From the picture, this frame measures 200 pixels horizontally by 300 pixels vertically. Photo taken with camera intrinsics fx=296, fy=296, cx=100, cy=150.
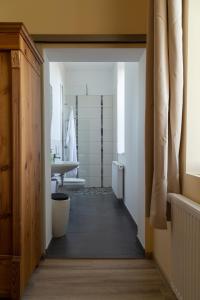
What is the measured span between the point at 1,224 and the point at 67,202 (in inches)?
58.2

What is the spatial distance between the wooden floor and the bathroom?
0.19m

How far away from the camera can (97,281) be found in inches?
96.9

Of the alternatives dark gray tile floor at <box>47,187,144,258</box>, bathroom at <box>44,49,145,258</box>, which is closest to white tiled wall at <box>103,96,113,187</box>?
bathroom at <box>44,49,145,258</box>

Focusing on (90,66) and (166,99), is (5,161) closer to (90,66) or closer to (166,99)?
(166,99)

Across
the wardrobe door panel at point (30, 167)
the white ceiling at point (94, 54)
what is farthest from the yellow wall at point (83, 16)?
the wardrobe door panel at point (30, 167)

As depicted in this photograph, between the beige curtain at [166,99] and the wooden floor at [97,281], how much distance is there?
0.66 metres

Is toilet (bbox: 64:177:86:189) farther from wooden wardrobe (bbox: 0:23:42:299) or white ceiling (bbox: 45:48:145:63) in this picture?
wooden wardrobe (bbox: 0:23:42:299)

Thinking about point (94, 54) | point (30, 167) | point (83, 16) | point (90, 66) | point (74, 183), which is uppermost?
point (90, 66)

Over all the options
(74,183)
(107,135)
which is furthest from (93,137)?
(74,183)

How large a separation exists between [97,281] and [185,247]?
1.01 metres

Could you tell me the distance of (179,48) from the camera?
192 centimetres

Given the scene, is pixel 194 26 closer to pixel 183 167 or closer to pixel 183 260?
pixel 183 167

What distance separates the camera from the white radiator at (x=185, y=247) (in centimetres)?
158

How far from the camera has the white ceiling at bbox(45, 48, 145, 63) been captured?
2934 millimetres
